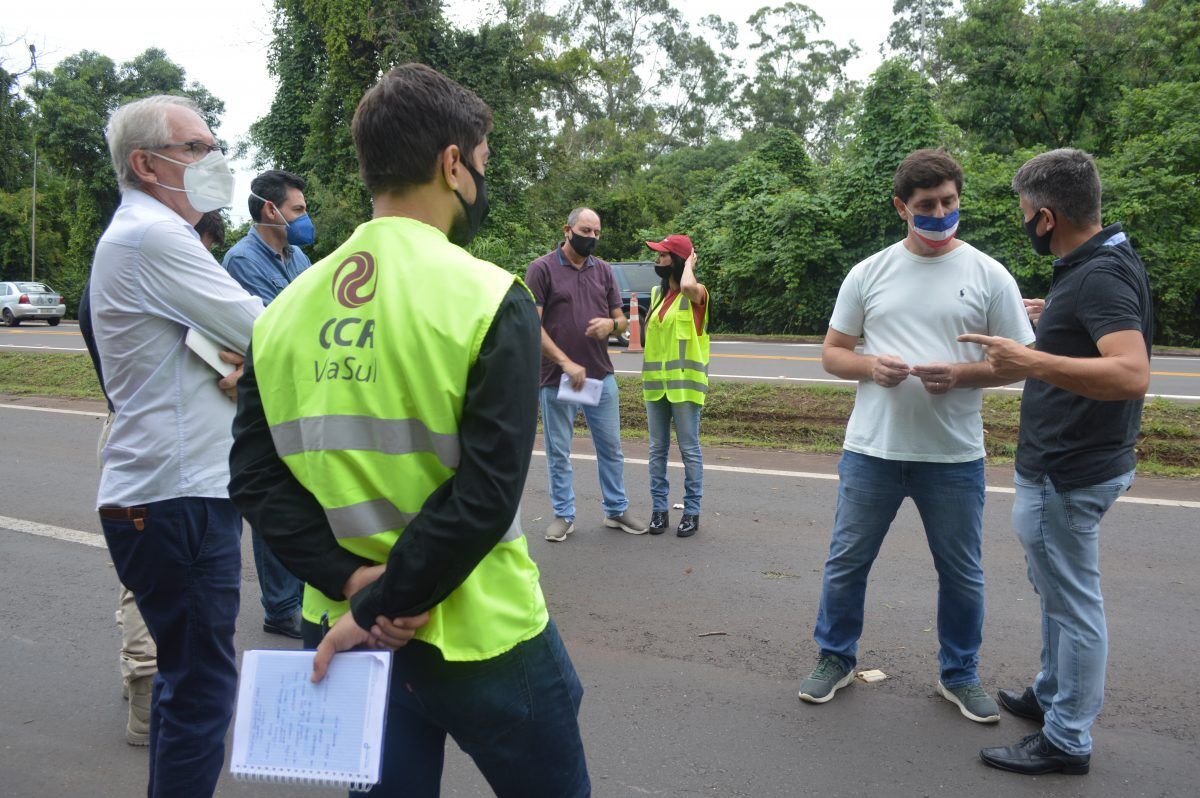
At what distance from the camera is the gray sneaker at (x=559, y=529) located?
20.1ft

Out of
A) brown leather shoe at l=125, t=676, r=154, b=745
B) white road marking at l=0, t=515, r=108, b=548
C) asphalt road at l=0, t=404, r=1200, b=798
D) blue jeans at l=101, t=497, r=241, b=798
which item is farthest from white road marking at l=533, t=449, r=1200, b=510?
blue jeans at l=101, t=497, r=241, b=798

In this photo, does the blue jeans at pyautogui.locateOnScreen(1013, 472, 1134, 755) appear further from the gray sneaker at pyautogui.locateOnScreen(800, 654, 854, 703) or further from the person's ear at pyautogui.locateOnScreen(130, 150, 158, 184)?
the person's ear at pyautogui.locateOnScreen(130, 150, 158, 184)

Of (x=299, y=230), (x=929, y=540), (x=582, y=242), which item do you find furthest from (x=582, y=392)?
(x=929, y=540)

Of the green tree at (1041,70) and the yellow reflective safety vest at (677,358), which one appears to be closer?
the yellow reflective safety vest at (677,358)

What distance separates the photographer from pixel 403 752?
1909 mm

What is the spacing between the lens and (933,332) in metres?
3.62

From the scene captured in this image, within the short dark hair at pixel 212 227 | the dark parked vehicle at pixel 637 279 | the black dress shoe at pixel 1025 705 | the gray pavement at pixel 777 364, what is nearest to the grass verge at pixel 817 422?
the gray pavement at pixel 777 364

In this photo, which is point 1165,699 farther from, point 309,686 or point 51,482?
point 51,482

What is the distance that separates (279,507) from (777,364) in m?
14.1

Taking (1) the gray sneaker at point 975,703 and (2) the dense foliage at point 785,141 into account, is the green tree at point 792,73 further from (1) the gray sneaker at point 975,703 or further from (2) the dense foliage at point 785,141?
(1) the gray sneaker at point 975,703

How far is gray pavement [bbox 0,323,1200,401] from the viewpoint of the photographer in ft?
41.7

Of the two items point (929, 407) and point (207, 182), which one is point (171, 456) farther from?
point (929, 407)

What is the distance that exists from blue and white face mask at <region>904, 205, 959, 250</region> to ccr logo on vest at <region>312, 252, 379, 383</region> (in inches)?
100

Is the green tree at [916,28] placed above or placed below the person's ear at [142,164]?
above
